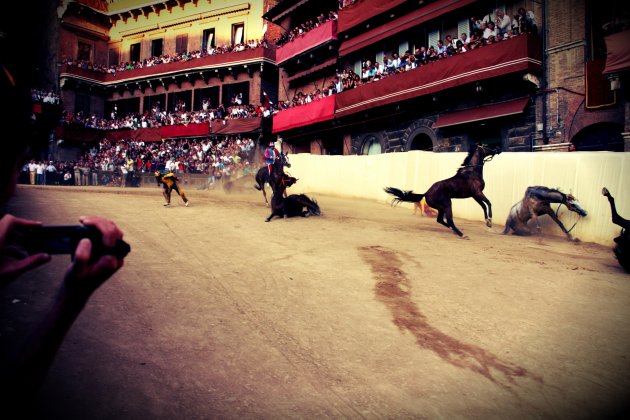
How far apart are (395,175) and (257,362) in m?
14.5

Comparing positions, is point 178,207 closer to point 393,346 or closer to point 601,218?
point 393,346

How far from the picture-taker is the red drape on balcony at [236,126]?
29.2 meters

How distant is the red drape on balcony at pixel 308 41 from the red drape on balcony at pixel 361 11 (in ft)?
2.38

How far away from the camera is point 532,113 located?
47.1ft

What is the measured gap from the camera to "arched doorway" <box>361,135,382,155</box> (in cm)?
2181

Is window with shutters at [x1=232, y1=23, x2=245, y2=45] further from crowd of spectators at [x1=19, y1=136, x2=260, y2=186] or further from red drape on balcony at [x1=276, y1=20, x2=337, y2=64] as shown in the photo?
crowd of spectators at [x1=19, y1=136, x2=260, y2=186]

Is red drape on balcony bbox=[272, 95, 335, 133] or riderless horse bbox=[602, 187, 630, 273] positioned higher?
red drape on balcony bbox=[272, 95, 335, 133]

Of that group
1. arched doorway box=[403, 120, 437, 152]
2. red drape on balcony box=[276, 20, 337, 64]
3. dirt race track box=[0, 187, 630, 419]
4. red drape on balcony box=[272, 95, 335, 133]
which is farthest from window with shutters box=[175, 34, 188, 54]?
dirt race track box=[0, 187, 630, 419]

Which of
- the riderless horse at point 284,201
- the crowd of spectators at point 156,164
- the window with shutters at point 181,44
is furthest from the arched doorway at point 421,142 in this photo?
the window with shutters at point 181,44

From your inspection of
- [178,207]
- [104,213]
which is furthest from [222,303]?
[178,207]

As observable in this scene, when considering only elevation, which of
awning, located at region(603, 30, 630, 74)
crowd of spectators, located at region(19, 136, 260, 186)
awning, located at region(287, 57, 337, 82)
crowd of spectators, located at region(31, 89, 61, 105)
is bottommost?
crowd of spectators, located at region(19, 136, 260, 186)

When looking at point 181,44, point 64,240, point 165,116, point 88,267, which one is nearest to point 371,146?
point 165,116

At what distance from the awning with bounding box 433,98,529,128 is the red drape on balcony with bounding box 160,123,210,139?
2047cm

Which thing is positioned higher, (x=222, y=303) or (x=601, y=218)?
(x=601, y=218)
